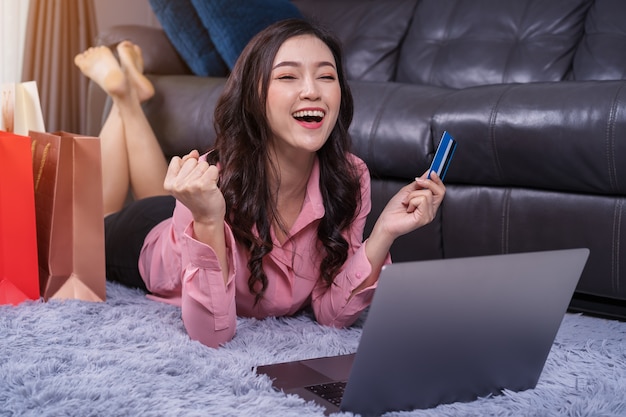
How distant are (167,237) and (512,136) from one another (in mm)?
759

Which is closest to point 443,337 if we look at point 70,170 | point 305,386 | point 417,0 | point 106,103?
point 305,386

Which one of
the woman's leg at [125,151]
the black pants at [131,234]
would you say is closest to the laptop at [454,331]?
the black pants at [131,234]

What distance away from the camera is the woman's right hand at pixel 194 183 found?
1.14 metres

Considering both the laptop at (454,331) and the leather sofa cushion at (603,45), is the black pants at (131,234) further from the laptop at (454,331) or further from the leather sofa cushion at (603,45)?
the leather sofa cushion at (603,45)

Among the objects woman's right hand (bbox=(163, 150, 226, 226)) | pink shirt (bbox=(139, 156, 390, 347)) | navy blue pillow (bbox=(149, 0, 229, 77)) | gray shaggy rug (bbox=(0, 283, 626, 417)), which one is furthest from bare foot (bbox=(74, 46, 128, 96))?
woman's right hand (bbox=(163, 150, 226, 226))

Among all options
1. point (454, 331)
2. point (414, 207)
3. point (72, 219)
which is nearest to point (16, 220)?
point (72, 219)

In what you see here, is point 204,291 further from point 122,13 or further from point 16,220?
point 122,13

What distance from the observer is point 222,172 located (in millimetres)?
1431

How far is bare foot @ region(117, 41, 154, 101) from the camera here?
230cm

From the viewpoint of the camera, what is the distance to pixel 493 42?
2.46m

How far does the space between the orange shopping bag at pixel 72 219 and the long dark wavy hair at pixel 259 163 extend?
282mm

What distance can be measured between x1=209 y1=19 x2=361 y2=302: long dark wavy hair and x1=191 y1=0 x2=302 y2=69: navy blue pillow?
1.04 meters

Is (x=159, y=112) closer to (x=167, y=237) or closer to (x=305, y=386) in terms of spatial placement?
(x=167, y=237)

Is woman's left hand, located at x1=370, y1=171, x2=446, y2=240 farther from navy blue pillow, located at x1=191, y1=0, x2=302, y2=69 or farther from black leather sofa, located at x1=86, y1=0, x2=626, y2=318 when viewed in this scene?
navy blue pillow, located at x1=191, y1=0, x2=302, y2=69
